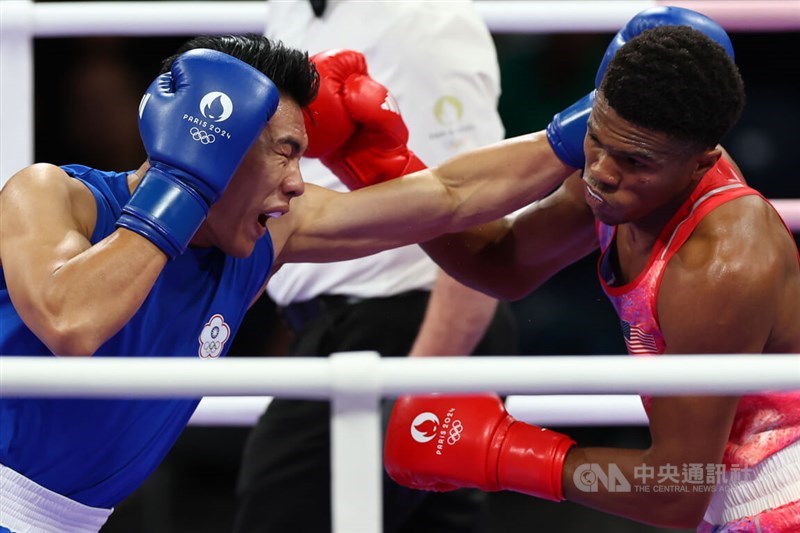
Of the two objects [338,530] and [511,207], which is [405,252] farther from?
[338,530]

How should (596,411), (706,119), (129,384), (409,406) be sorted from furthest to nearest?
(596,411)
(409,406)
(706,119)
(129,384)

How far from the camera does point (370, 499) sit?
3.41 feet

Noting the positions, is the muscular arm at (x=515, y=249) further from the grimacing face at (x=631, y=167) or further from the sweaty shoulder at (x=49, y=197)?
the sweaty shoulder at (x=49, y=197)

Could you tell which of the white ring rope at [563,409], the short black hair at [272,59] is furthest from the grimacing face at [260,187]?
the white ring rope at [563,409]

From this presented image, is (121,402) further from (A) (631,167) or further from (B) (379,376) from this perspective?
(A) (631,167)

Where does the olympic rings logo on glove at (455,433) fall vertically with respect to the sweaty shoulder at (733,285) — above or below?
below

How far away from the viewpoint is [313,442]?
89.4 inches

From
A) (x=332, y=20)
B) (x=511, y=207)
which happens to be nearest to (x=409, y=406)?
(x=511, y=207)

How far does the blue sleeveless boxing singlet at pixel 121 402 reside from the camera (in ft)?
4.78

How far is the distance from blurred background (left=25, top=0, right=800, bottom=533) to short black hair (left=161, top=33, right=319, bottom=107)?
5.66ft

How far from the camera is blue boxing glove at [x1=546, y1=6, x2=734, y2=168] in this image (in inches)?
66.2

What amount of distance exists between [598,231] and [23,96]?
1.09 m

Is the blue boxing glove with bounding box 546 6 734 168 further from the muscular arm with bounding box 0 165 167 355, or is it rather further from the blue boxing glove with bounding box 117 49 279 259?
the muscular arm with bounding box 0 165 167 355

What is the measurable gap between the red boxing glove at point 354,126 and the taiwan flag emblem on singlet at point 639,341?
0.47 metres
